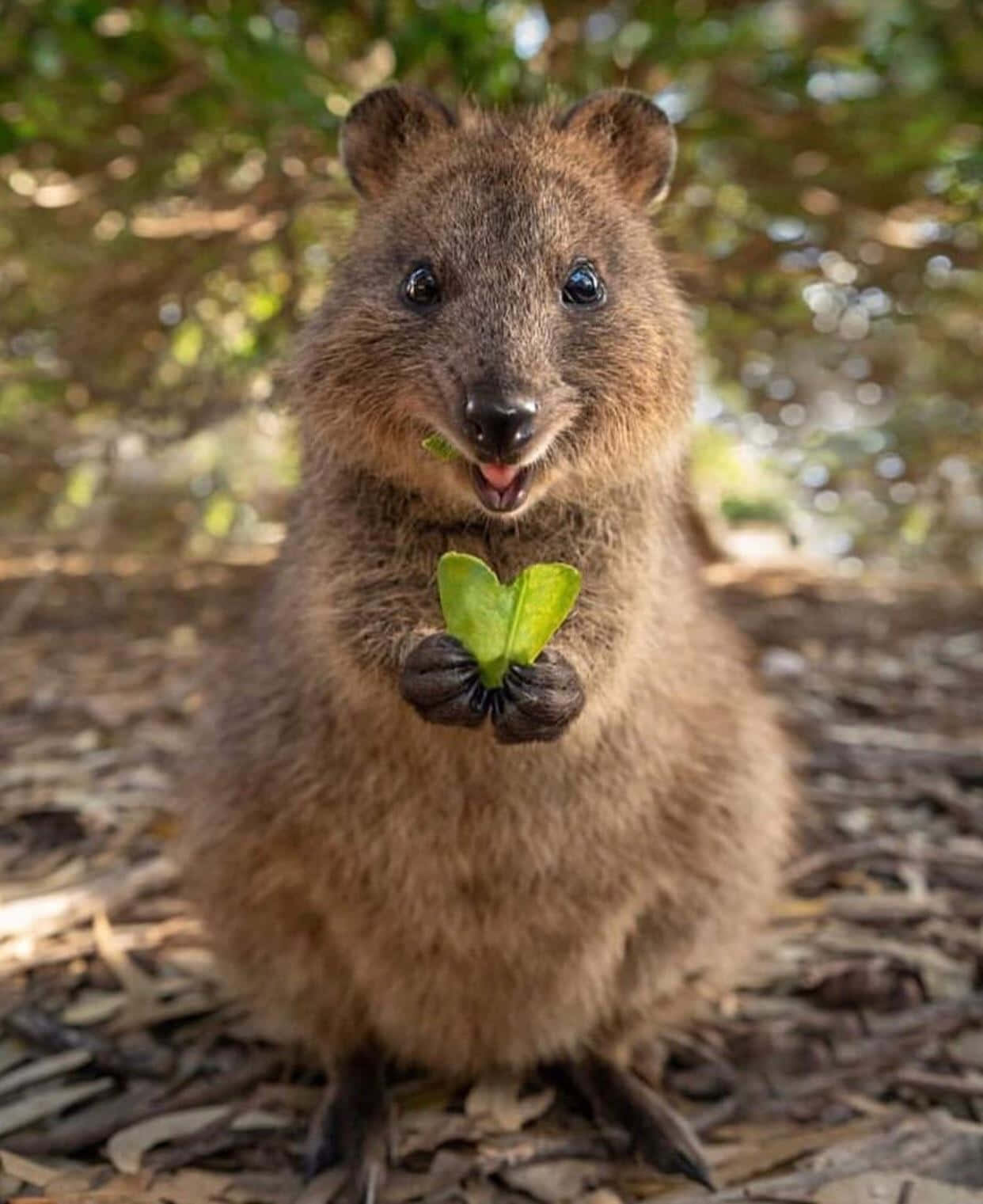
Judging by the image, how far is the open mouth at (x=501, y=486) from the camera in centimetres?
235

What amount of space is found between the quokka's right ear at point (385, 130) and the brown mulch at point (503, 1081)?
214 centimetres

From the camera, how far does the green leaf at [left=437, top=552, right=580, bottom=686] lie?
233 centimetres

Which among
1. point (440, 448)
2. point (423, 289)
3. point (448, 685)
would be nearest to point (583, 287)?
point (423, 289)

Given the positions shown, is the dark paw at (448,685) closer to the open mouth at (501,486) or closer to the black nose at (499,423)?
the open mouth at (501,486)

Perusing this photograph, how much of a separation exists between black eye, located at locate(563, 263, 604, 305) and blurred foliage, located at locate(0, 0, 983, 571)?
1.82 metres

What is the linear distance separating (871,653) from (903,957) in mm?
3001

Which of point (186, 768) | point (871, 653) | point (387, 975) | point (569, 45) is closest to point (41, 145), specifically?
point (569, 45)

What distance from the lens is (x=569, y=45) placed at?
5.86 meters

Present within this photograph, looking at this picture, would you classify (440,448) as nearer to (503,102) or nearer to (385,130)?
(385,130)

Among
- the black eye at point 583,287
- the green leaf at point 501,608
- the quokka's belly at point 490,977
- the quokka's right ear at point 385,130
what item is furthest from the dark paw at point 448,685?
the quokka's right ear at point 385,130

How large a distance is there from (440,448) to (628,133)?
1125 millimetres

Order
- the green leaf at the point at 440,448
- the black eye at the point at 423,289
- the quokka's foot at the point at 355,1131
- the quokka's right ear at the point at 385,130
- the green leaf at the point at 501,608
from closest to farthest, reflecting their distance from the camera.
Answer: the green leaf at the point at 501,608 < the green leaf at the point at 440,448 < the black eye at the point at 423,289 < the quokka's foot at the point at 355,1131 < the quokka's right ear at the point at 385,130

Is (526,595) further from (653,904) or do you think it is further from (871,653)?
(871,653)

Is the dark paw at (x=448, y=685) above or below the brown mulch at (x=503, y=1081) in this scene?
above
